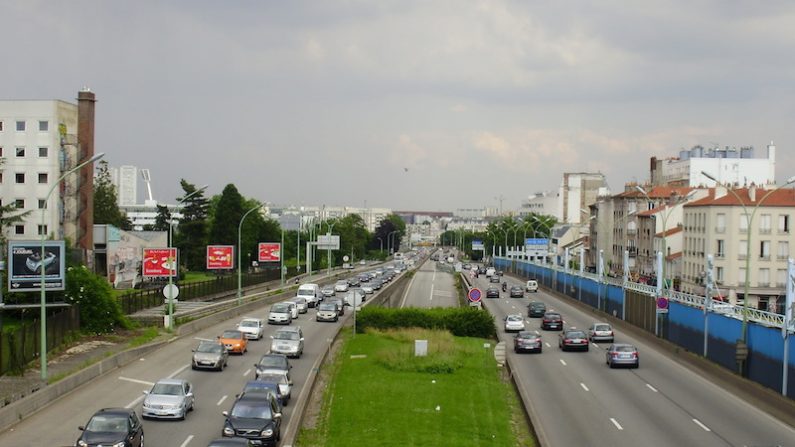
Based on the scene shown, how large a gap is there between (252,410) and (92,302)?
27.1 m

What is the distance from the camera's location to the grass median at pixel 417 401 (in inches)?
1008

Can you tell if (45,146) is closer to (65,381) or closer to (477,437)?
(65,381)

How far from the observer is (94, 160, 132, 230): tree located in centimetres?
14238

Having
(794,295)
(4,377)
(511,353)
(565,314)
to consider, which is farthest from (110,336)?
(565,314)

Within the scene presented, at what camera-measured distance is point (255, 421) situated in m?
23.8

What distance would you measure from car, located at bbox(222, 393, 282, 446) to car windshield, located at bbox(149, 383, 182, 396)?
3.09 metres

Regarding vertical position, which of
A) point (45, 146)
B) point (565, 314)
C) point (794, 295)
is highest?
point (45, 146)

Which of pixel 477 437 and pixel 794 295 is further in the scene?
pixel 794 295

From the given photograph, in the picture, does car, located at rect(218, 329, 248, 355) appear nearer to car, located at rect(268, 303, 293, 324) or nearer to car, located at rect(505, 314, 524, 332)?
car, located at rect(268, 303, 293, 324)

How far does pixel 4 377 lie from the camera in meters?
32.9

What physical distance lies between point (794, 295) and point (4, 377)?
1105 inches

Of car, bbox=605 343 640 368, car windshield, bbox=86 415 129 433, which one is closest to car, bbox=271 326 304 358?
car, bbox=605 343 640 368

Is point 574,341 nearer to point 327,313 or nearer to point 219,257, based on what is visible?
point 327,313

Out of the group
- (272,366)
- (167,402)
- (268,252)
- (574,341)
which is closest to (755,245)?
(574,341)
